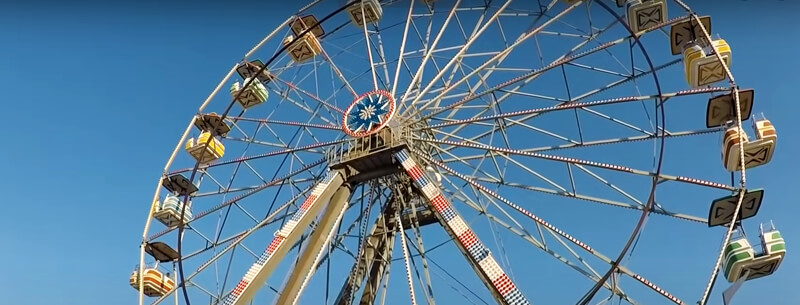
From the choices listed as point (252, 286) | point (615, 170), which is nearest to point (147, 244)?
point (252, 286)

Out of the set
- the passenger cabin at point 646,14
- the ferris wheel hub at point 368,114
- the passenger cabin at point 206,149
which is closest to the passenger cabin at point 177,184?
the passenger cabin at point 206,149

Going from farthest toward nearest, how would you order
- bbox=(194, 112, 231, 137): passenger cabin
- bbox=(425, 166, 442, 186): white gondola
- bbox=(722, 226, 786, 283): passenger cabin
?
bbox=(194, 112, 231, 137): passenger cabin, bbox=(425, 166, 442, 186): white gondola, bbox=(722, 226, 786, 283): passenger cabin

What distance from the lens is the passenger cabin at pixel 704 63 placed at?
11461mm

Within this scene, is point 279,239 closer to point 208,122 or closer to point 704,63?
point 208,122

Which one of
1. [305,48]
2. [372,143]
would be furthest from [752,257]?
[305,48]

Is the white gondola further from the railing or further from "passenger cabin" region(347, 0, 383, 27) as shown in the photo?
"passenger cabin" region(347, 0, 383, 27)

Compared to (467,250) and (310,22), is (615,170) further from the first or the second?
(310,22)

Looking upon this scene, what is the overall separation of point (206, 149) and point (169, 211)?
5.35 ft

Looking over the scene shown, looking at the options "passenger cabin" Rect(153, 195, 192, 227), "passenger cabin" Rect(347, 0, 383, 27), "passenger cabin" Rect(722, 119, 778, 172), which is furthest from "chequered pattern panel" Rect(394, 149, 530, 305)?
"passenger cabin" Rect(153, 195, 192, 227)

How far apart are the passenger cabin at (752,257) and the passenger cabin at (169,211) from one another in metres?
11.0

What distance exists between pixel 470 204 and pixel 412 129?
191 cm

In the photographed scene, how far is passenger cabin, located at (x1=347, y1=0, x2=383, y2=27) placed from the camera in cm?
1557

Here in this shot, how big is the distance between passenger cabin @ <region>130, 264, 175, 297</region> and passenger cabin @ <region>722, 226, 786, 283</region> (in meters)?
11.0

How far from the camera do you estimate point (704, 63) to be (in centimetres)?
1150
